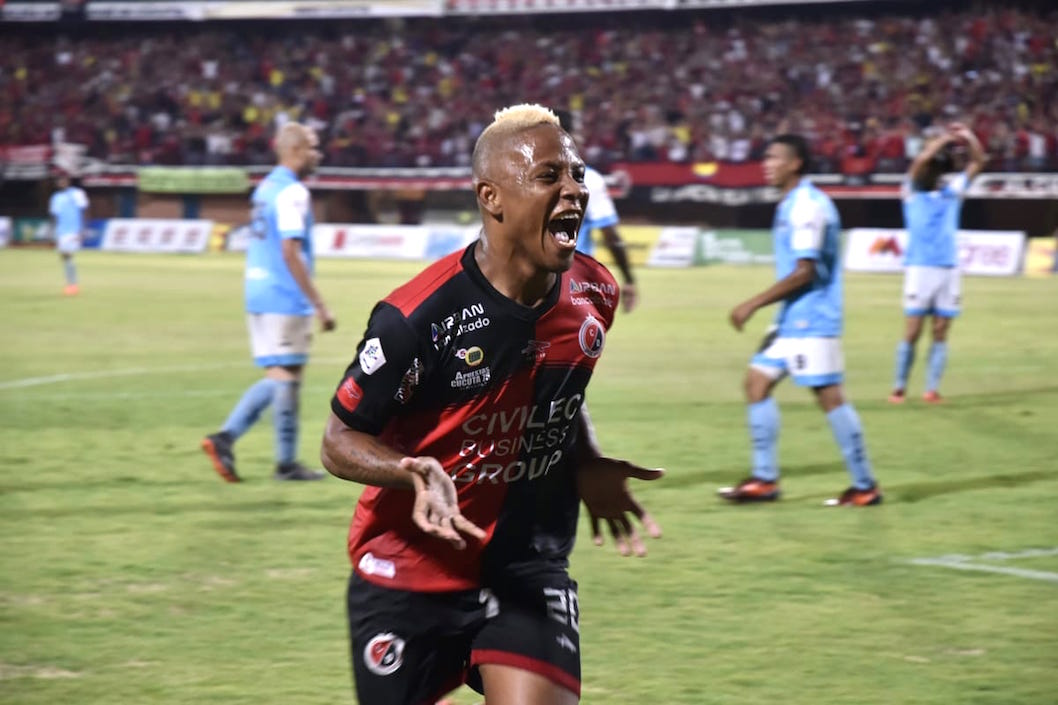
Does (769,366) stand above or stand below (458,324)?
below

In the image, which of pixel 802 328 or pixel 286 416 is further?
pixel 286 416

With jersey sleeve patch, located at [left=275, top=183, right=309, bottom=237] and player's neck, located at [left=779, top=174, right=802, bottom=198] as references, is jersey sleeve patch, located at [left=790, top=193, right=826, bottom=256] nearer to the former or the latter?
player's neck, located at [left=779, top=174, right=802, bottom=198]

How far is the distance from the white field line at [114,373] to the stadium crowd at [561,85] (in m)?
22.8

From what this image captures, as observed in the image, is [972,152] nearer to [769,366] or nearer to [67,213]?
[769,366]

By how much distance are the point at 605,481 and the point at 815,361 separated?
16.7ft

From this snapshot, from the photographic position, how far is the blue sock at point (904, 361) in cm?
1319

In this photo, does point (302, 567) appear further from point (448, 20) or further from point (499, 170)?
point (448, 20)

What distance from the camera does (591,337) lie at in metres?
3.60

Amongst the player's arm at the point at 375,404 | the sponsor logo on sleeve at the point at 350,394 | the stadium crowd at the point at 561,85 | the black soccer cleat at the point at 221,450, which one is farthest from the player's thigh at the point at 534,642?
the stadium crowd at the point at 561,85

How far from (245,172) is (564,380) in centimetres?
4106

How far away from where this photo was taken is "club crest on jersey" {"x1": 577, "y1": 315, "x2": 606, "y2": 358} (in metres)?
3.58

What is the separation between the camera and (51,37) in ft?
174

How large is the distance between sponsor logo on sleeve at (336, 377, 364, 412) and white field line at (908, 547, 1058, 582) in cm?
487

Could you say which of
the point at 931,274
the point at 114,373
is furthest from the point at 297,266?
the point at 114,373
